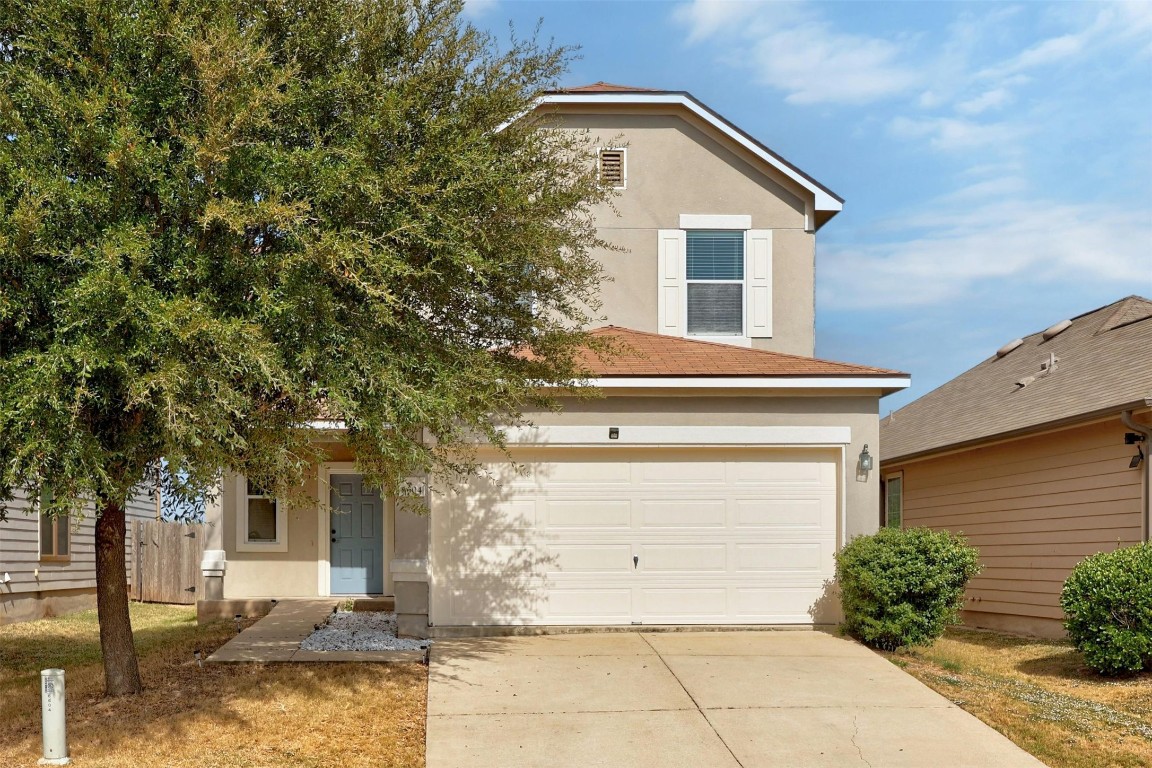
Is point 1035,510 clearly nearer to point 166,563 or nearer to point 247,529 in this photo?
point 247,529

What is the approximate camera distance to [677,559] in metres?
13.1

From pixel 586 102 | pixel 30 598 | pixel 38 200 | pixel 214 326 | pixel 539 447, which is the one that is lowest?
pixel 30 598

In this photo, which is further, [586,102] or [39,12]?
[586,102]

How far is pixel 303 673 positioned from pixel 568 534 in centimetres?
371

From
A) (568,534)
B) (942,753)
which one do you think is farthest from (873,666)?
(568,534)

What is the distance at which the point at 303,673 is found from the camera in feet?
35.3

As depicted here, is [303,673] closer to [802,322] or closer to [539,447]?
[539,447]

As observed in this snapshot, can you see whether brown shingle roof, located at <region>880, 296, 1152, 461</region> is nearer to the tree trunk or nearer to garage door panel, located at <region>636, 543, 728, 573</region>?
garage door panel, located at <region>636, 543, 728, 573</region>

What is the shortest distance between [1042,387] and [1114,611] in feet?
20.5

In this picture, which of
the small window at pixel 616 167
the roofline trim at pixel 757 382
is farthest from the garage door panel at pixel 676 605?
the small window at pixel 616 167

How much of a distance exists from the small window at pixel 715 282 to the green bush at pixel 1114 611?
6384mm

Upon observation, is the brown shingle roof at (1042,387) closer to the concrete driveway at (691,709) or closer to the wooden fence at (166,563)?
the concrete driveway at (691,709)

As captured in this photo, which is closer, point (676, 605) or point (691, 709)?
point (691, 709)

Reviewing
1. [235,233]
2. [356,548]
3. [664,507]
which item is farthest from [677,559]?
[235,233]
